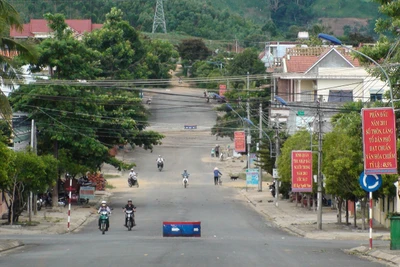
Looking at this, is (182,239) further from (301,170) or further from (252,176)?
(252,176)

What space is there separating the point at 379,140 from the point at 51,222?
24.0 meters

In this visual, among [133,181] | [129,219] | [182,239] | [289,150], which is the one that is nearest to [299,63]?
[133,181]

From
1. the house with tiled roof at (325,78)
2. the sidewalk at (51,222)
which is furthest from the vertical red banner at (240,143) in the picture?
the sidewalk at (51,222)

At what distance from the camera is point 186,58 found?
148m

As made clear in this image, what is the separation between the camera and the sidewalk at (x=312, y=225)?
30.6m

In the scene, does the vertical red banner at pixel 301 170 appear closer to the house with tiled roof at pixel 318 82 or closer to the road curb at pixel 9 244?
the road curb at pixel 9 244

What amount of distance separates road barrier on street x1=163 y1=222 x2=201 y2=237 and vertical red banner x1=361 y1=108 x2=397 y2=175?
1170cm

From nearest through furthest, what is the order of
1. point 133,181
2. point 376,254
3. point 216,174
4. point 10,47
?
point 376,254 → point 10,47 → point 133,181 → point 216,174

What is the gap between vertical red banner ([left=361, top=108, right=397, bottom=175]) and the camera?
28.3 m

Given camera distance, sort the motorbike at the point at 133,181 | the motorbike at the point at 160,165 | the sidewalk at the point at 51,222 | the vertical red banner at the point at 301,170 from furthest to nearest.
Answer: the motorbike at the point at 160,165 → the motorbike at the point at 133,181 → the vertical red banner at the point at 301,170 → the sidewalk at the point at 51,222

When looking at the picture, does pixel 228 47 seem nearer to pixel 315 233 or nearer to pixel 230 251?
pixel 315 233

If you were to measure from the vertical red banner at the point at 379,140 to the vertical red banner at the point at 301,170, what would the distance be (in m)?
18.7

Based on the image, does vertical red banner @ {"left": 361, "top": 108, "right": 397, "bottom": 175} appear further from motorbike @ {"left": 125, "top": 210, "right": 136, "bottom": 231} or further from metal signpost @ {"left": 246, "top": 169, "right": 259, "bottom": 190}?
metal signpost @ {"left": 246, "top": 169, "right": 259, "bottom": 190}

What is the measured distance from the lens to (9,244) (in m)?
33.3
